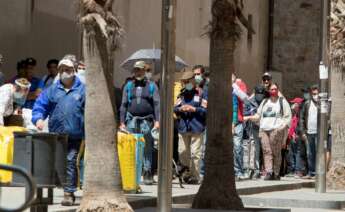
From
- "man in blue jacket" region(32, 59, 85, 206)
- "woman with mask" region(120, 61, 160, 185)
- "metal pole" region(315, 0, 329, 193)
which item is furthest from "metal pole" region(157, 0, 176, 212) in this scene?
"metal pole" region(315, 0, 329, 193)

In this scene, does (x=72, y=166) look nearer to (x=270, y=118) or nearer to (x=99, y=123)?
(x=99, y=123)

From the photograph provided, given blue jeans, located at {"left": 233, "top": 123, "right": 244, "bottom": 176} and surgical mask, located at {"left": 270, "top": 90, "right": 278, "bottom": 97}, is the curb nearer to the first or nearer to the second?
blue jeans, located at {"left": 233, "top": 123, "right": 244, "bottom": 176}

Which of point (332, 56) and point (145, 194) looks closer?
point (145, 194)

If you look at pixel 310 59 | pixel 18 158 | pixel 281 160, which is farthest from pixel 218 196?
pixel 310 59

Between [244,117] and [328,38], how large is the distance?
95.3 inches

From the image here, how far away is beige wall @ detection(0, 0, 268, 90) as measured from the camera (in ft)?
68.2

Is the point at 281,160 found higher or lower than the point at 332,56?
lower

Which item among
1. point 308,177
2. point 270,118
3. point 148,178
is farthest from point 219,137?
point 308,177

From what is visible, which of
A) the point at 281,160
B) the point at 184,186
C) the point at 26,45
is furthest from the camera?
the point at 281,160

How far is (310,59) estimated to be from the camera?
36.8 m

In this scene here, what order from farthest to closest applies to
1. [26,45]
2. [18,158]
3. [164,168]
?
[26,45], [164,168], [18,158]

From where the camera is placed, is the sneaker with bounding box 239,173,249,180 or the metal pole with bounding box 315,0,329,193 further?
the sneaker with bounding box 239,173,249,180

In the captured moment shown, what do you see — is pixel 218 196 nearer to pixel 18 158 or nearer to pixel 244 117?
pixel 18 158

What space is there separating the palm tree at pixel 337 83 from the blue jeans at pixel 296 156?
4.48 metres
